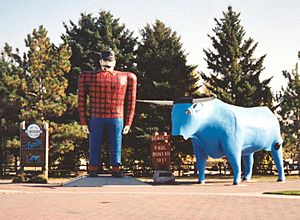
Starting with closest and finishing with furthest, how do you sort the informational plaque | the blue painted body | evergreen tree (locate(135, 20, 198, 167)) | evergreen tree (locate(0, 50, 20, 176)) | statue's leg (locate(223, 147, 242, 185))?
the blue painted body, statue's leg (locate(223, 147, 242, 185)), the informational plaque, evergreen tree (locate(0, 50, 20, 176)), evergreen tree (locate(135, 20, 198, 167))

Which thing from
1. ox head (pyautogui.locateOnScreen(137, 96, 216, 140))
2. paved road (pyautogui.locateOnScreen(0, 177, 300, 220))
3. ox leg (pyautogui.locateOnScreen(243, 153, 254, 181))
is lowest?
paved road (pyautogui.locateOnScreen(0, 177, 300, 220))

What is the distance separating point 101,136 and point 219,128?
5.51 meters

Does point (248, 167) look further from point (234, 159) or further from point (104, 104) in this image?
point (104, 104)

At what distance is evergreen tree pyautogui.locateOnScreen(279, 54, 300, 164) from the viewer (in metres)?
31.3

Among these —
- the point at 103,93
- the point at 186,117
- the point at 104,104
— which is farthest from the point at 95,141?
the point at 186,117

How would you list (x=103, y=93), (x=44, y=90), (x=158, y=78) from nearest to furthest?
(x=103, y=93) < (x=44, y=90) < (x=158, y=78)

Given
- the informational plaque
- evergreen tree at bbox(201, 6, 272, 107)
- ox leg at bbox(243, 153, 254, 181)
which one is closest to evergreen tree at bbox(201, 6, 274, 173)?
evergreen tree at bbox(201, 6, 272, 107)

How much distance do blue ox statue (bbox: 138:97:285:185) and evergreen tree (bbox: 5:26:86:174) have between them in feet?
32.0

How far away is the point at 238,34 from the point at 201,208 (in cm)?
2537

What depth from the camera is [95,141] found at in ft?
70.5

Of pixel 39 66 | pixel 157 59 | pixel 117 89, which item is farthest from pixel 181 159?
pixel 117 89

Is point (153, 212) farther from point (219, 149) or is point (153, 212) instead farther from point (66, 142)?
point (66, 142)

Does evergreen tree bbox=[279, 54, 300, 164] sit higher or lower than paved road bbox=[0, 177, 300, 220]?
higher

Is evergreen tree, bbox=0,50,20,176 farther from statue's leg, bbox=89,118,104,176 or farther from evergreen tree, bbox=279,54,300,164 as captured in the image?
evergreen tree, bbox=279,54,300,164
